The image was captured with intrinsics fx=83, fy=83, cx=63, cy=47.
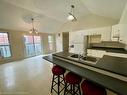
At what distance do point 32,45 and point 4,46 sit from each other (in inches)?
81.0

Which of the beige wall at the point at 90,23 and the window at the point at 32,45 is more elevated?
the beige wall at the point at 90,23

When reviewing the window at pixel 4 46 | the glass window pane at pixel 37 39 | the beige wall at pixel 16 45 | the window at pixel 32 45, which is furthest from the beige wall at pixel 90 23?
the window at pixel 4 46

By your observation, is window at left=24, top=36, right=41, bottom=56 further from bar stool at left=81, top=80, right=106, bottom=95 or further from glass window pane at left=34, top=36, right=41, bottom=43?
bar stool at left=81, top=80, right=106, bottom=95

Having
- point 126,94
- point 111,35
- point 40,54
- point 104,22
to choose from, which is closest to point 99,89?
point 126,94

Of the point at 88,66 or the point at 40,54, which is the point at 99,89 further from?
the point at 40,54

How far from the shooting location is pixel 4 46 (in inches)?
214

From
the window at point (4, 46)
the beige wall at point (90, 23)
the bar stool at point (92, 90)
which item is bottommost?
the bar stool at point (92, 90)

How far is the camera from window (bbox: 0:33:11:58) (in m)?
5.33

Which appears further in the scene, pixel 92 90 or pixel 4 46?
pixel 4 46

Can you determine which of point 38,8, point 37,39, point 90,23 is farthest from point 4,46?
point 90,23

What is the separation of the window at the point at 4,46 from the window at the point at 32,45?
1.31 metres

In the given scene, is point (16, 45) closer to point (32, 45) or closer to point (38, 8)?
point (32, 45)

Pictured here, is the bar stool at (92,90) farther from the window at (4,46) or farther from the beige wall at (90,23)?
the window at (4,46)

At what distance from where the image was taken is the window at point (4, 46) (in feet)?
17.5
